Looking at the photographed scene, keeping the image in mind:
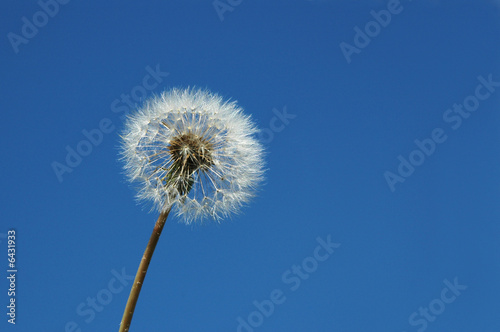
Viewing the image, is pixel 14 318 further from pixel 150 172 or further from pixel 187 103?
pixel 187 103

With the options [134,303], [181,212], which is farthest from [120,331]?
[181,212]

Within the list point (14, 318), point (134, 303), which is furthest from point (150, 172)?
point (14, 318)

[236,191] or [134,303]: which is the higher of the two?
[236,191]

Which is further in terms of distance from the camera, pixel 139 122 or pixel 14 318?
pixel 14 318

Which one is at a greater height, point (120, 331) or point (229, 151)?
point (229, 151)

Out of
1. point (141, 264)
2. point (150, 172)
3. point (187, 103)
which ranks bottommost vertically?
point (141, 264)

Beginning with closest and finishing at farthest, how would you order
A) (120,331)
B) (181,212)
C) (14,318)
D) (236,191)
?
(120,331) < (181,212) < (236,191) < (14,318)

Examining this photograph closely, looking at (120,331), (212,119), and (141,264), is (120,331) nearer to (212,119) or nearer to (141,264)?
(141,264)

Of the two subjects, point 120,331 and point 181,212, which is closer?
point 120,331

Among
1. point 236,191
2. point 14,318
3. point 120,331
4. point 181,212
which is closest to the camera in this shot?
point 120,331
